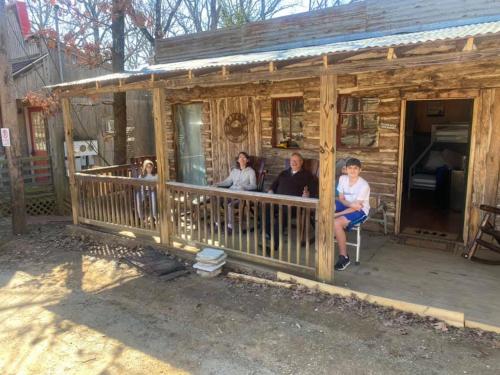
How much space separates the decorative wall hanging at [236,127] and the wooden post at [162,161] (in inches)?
76.5

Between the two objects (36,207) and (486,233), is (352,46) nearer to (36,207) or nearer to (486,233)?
(486,233)

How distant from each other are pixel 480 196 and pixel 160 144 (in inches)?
159

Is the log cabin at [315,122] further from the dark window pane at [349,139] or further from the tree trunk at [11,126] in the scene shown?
the tree trunk at [11,126]

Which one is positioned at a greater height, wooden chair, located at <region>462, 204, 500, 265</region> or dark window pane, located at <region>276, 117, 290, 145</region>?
dark window pane, located at <region>276, 117, 290, 145</region>

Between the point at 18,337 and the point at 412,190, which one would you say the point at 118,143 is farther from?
the point at 412,190

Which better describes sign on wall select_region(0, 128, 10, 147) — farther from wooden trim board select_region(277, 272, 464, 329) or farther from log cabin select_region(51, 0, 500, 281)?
wooden trim board select_region(277, 272, 464, 329)

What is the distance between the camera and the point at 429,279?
3990mm

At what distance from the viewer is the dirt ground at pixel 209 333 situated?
284cm

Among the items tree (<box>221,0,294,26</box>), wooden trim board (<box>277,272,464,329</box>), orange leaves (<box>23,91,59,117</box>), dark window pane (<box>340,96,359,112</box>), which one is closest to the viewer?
wooden trim board (<box>277,272,464,329</box>)

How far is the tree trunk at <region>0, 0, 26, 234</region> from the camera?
6.14m

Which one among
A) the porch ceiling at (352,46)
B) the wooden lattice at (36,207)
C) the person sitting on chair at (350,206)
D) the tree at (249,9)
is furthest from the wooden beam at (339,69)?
the tree at (249,9)

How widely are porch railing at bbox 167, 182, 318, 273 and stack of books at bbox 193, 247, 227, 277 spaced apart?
0.20m

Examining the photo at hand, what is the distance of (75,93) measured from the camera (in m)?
5.78

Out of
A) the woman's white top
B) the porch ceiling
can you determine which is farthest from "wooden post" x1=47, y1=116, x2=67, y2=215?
the woman's white top
